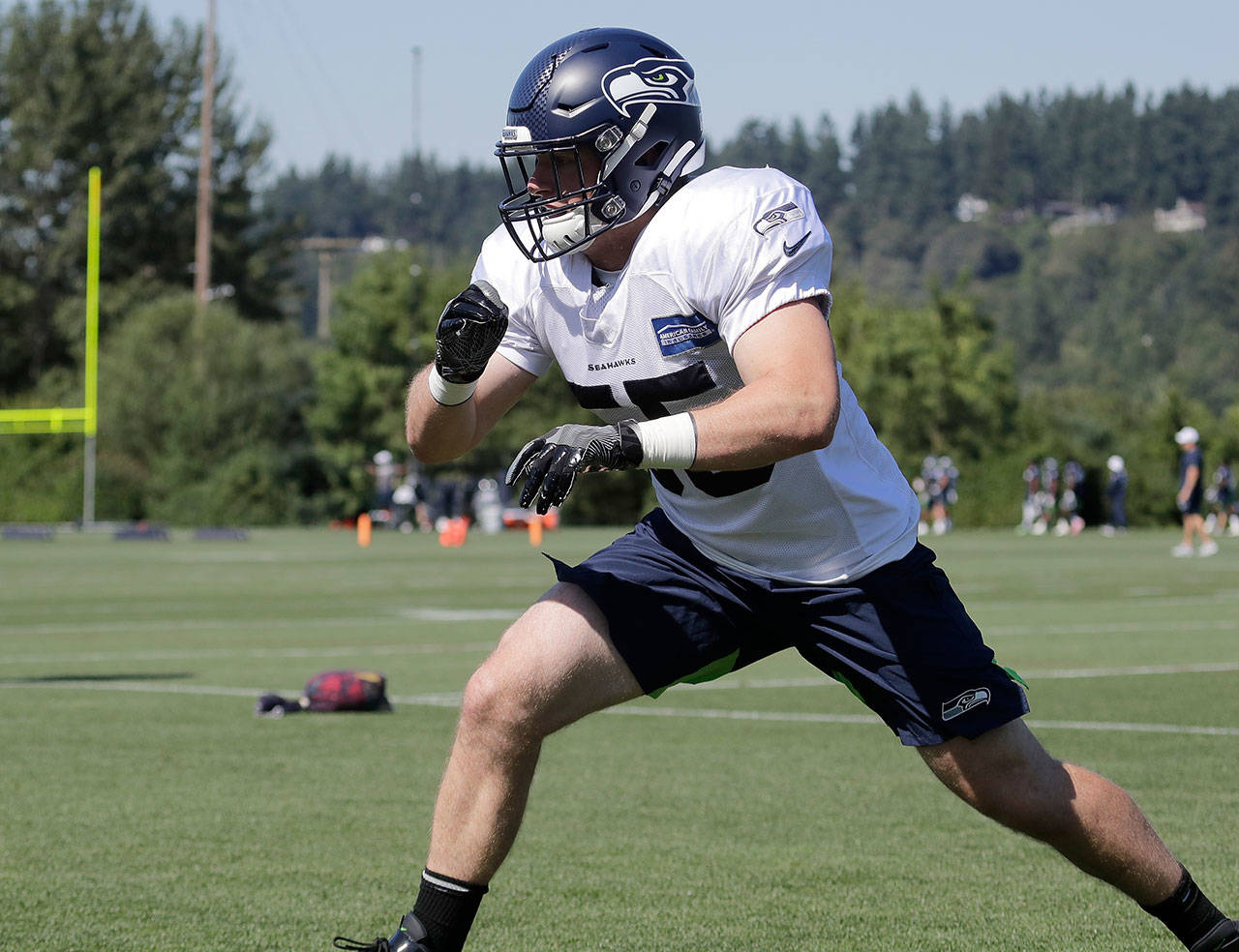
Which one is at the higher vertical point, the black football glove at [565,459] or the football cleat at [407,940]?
the black football glove at [565,459]

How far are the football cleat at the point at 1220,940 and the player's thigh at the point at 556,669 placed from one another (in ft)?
4.65

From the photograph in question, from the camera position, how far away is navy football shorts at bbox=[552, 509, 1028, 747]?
4105 millimetres

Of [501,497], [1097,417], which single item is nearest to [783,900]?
[501,497]

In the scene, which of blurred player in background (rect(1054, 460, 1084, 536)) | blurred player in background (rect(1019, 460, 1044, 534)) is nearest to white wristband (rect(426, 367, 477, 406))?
blurred player in background (rect(1054, 460, 1084, 536))

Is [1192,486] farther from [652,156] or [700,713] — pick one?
[652,156]

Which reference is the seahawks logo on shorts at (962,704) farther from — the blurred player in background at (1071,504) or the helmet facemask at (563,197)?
the blurred player in background at (1071,504)

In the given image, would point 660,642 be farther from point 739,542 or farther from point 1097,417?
point 1097,417

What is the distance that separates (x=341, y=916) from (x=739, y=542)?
166 centimetres

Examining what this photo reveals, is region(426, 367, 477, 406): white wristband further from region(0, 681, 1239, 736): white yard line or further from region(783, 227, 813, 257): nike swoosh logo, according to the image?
region(0, 681, 1239, 736): white yard line

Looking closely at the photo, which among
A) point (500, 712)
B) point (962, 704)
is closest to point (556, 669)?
point (500, 712)

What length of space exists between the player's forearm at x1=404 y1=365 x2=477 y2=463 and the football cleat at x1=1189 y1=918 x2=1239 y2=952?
79.9 inches

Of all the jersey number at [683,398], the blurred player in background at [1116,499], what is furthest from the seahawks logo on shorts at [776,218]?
the blurred player in background at [1116,499]

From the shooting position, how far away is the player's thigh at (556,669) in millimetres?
3977

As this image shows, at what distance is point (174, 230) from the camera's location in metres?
66.2
